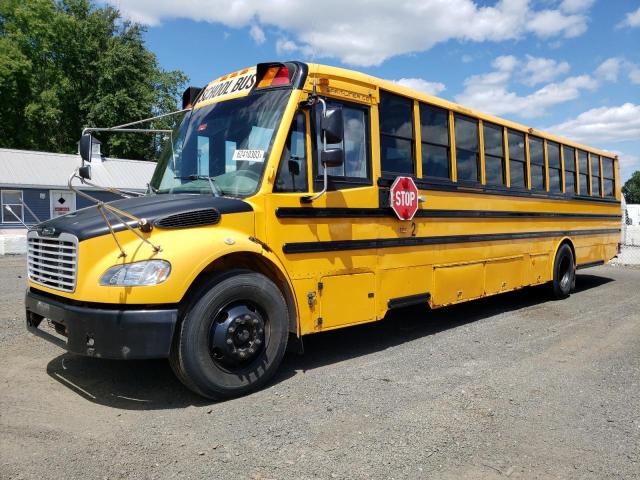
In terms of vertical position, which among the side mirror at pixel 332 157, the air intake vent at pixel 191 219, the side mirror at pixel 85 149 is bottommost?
the air intake vent at pixel 191 219

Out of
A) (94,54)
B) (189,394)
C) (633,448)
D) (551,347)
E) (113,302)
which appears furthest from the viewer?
(94,54)

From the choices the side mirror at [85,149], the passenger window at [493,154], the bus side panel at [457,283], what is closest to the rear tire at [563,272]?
the passenger window at [493,154]

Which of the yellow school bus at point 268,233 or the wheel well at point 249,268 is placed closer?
the yellow school bus at point 268,233

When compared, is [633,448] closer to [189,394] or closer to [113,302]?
[189,394]

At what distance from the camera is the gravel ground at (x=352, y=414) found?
308 cm

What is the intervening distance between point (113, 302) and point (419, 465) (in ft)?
7.54

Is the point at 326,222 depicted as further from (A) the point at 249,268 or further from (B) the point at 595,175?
(B) the point at 595,175

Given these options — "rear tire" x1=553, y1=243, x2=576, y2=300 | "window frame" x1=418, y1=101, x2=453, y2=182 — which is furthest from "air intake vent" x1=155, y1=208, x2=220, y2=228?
"rear tire" x1=553, y1=243, x2=576, y2=300

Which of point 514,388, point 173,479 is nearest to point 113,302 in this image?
point 173,479

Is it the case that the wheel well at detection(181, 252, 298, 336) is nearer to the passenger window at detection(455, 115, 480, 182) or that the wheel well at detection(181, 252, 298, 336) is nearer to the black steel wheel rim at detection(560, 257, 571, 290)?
the passenger window at detection(455, 115, 480, 182)

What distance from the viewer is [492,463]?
3.13 meters

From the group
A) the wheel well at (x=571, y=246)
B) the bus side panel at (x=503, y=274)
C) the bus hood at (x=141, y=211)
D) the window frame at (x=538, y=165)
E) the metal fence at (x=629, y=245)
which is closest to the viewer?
the bus hood at (x=141, y=211)

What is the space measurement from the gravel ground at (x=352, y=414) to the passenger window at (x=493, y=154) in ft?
7.70

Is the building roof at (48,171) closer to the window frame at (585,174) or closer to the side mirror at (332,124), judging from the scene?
the window frame at (585,174)
